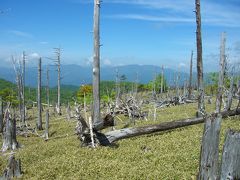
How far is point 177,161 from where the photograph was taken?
16547 millimetres

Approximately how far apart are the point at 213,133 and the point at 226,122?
666 inches

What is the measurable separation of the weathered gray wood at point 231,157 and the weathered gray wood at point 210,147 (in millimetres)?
422

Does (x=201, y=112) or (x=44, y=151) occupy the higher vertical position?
(x=201, y=112)

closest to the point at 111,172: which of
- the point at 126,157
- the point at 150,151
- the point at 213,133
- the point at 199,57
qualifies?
the point at 126,157

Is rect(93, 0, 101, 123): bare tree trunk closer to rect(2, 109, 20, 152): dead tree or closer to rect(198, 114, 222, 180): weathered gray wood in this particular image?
rect(2, 109, 20, 152): dead tree

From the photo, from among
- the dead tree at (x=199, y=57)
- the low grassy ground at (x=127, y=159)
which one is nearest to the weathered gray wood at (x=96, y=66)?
the low grassy ground at (x=127, y=159)

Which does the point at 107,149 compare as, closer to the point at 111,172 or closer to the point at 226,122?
the point at 111,172

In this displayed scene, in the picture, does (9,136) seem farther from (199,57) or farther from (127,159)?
(199,57)

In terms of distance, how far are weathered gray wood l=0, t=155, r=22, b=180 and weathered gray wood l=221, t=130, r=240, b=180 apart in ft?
38.0

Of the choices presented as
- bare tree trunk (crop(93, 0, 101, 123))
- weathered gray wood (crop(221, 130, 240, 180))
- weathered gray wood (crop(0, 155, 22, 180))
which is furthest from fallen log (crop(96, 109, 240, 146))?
weathered gray wood (crop(221, 130, 240, 180))

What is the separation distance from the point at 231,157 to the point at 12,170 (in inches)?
478

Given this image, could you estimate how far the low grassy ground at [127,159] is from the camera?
50.3 feet

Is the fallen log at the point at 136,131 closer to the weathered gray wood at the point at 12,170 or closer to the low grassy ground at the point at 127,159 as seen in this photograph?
the low grassy ground at the point at 127,159

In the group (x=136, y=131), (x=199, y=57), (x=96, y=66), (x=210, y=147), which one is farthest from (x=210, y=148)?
(x=199, y=57)
